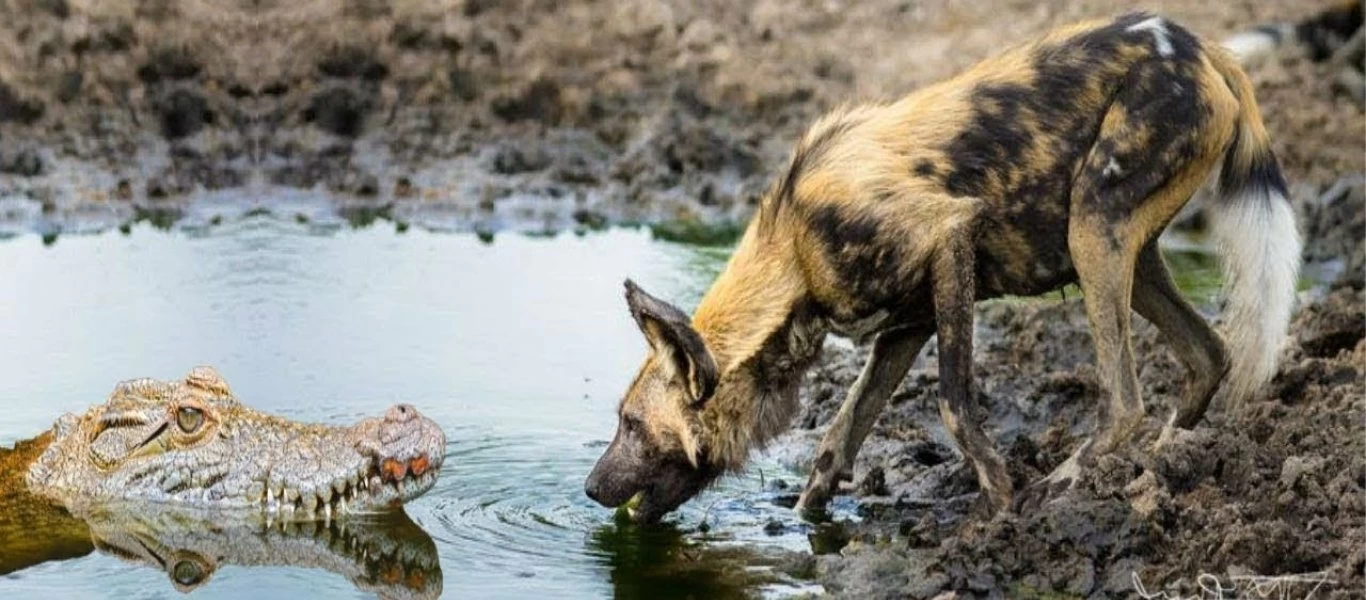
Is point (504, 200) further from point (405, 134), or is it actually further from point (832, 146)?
point (832, 146)

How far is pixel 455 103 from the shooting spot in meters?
16.3

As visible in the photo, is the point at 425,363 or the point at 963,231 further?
the point at 425,363

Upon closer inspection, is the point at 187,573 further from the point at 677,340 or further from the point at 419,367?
the point at 419,367

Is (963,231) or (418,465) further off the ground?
(963,231)

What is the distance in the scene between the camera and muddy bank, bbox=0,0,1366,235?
14828mm

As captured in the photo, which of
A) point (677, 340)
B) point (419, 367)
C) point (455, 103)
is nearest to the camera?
point (677, 340)

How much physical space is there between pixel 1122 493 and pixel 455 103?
9.32 metres

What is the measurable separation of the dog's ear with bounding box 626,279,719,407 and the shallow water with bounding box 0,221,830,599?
624 millimetres

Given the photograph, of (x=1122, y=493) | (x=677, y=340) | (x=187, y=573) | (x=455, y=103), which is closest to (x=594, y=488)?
(x=677, y=340)

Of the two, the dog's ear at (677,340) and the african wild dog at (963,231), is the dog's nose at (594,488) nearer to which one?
the african wild dog at (963,231)

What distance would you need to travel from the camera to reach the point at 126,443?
892cm

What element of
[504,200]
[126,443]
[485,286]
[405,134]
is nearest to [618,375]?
[485,286]

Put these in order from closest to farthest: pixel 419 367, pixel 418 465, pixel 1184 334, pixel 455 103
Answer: pixel 418 465
pixel 1184 334
pixel 419 367
pixel 455 103

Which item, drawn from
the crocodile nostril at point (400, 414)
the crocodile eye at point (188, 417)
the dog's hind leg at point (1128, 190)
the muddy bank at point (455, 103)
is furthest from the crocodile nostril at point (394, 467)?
the muddy bank at point (455, 103)
